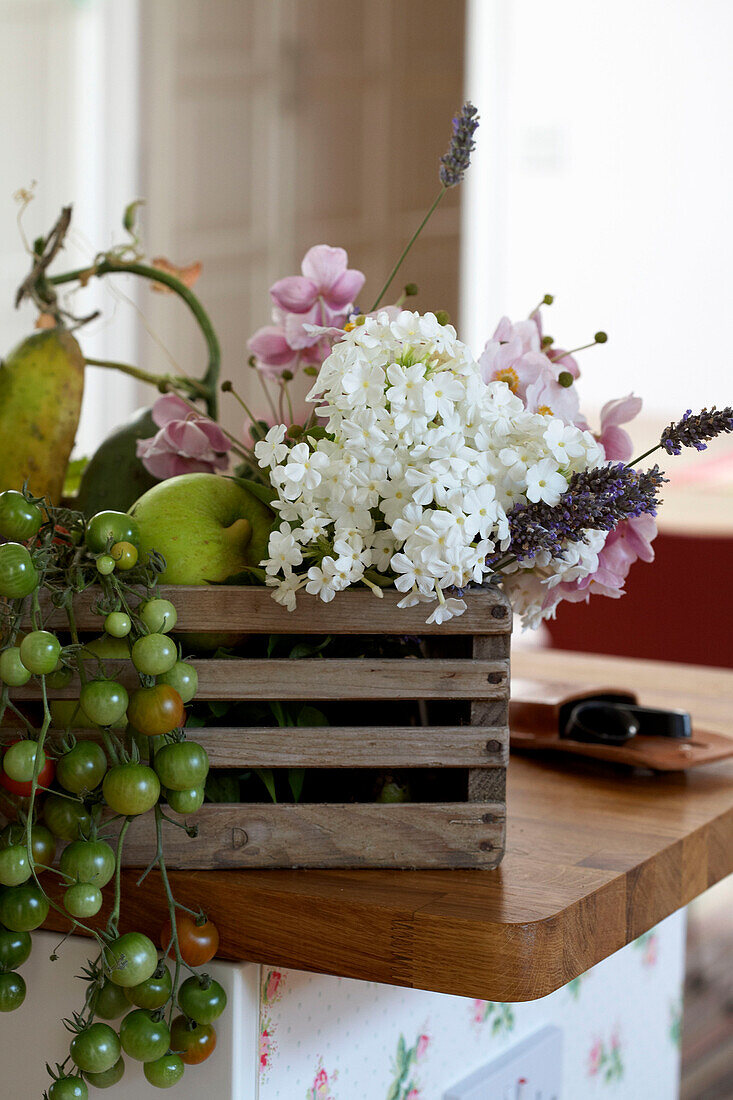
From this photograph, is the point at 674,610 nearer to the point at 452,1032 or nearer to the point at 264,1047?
the point at 452,1032

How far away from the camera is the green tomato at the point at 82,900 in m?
0.58

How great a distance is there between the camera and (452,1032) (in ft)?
2.88

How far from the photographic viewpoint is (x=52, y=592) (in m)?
0.63

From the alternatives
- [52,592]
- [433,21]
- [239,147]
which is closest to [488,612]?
[52,592]

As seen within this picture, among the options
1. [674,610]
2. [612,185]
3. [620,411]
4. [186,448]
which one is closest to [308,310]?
[186,448]

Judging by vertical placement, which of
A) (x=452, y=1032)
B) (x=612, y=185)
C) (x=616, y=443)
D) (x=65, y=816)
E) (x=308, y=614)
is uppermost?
(x=612, y=185)

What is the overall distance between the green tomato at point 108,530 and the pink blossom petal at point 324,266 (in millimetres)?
279

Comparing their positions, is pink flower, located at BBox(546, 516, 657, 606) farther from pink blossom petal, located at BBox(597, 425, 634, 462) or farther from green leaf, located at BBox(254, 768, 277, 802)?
green leaf, located at BBox(254, 768, 277, 802)

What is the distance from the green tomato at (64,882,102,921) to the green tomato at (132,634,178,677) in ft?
0.36

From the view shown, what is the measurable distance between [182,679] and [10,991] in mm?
206

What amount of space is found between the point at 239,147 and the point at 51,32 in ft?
2.04

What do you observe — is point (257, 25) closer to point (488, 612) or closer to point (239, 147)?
point (239, 147)

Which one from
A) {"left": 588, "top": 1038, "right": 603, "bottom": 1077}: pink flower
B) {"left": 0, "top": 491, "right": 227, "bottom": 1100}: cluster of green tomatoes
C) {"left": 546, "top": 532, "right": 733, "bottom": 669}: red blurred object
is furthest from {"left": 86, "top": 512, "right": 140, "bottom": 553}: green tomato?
{"left": 546, "top": 532, "right": 733, "bottom": 669}: red blurred object

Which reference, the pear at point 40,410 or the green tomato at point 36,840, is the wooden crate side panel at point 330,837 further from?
the pear at point 40,410
